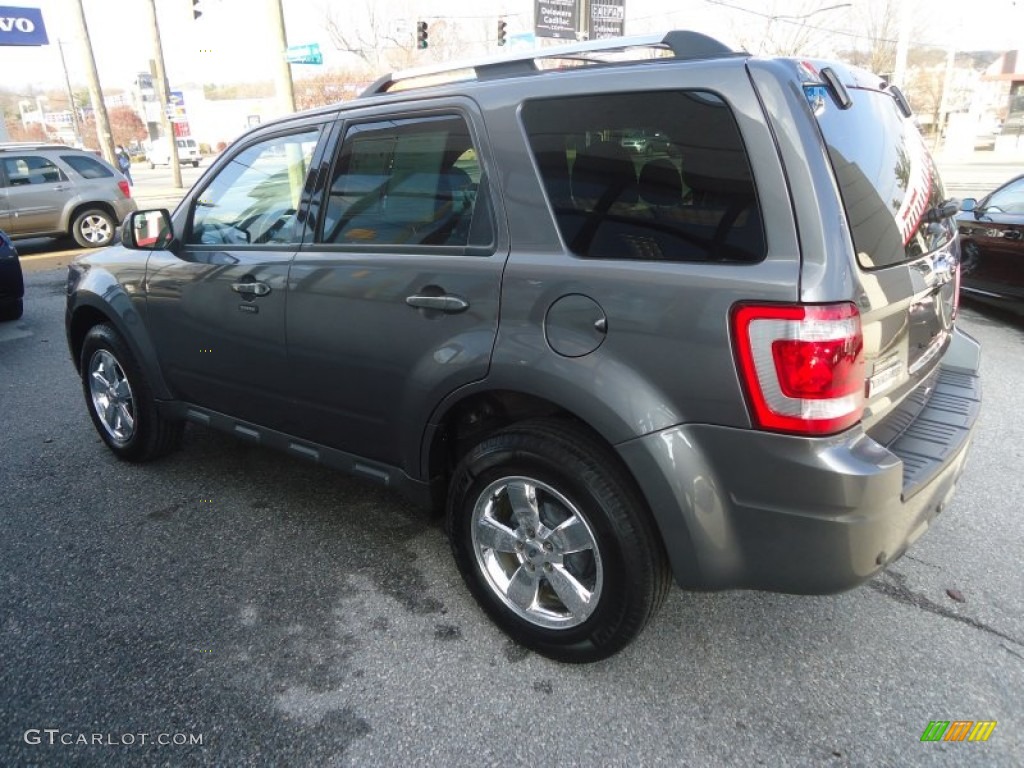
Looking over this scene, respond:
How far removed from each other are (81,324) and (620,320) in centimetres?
349

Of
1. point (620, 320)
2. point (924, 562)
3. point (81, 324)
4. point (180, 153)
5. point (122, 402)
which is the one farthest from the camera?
point (180, 153)

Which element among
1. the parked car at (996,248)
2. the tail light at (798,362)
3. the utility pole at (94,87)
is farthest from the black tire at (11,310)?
the utility pole at (94,87)

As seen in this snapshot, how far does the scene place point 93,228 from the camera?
40.9 feet

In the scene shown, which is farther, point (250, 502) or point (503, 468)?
point (250, 502)

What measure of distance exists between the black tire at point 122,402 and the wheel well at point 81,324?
0.08 m

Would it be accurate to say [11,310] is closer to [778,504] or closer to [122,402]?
[122,402]

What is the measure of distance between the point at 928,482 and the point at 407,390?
1.69m

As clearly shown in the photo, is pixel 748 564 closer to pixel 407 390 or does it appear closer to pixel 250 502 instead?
pixel 407 390

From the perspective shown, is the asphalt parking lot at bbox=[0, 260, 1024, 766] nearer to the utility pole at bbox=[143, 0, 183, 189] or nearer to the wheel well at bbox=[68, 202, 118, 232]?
the wheel well at bbox=[68, 202, 118, 232]

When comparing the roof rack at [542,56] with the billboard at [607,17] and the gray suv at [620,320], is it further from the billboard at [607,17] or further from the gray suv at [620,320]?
the billboard at [607,17]

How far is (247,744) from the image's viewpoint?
2156 mm

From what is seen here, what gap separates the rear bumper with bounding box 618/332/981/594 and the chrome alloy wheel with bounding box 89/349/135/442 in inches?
120

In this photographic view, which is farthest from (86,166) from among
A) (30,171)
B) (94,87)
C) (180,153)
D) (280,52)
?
(180,153)

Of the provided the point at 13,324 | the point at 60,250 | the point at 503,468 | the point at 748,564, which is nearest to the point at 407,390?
the point at 503,468
